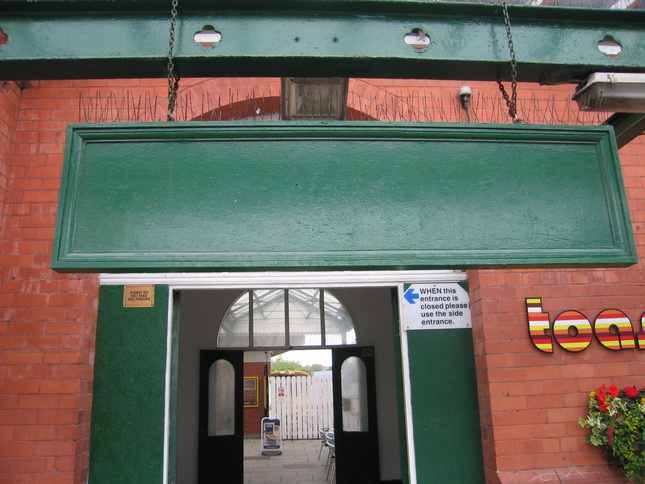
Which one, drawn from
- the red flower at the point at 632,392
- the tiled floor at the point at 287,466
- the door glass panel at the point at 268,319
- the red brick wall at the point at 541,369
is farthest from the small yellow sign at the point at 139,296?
the tiled floor at the point at 287,466

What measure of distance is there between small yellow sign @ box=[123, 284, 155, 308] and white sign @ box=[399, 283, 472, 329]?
2.29m

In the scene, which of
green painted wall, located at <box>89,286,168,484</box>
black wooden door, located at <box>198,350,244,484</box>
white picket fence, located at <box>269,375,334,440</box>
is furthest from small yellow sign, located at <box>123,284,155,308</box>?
white picket fence, located at <box>269,375,334,440</box>

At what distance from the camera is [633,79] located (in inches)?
96.7

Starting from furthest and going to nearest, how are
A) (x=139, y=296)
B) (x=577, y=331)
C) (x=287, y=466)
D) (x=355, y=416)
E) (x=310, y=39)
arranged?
(x=287, y=466)
(x=355, y=416)
(x=139, y=296)
(x=577, y=331)
(x=310, y=39)

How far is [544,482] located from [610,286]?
5.96ft

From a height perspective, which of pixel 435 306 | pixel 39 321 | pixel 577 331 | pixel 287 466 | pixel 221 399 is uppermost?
pixel 435 306

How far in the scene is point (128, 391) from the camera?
4.62 meters

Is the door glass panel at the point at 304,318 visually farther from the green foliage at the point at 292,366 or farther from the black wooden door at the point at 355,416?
the green foliage at the point at 292,366

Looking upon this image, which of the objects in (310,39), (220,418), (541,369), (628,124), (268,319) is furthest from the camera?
(268,319)

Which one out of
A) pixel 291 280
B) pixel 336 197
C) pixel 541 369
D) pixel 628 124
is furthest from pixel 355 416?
pixel 336 197

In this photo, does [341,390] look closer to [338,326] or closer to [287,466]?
[338,326]

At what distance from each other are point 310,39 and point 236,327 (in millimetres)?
6263

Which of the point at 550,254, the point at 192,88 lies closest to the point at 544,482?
the point at 550,254

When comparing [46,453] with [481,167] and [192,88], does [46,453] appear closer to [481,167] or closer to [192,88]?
[192,88]
